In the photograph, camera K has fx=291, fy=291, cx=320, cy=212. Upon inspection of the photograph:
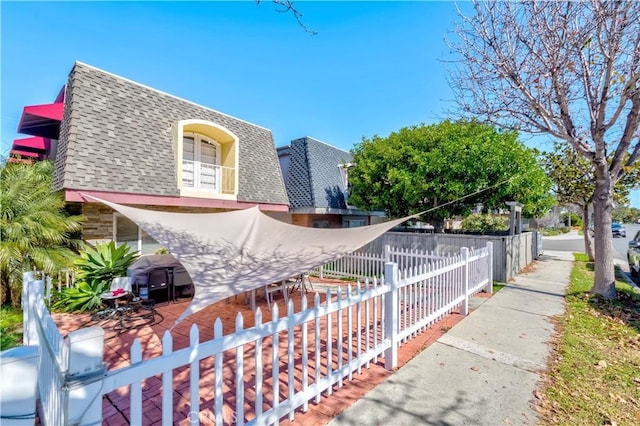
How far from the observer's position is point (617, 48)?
6605 millimetres

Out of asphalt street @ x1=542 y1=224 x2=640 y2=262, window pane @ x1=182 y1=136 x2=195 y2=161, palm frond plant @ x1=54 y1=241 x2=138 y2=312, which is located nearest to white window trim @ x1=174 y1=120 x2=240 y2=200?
window pane @ x1=182 y1=136 x2=195 y2=161

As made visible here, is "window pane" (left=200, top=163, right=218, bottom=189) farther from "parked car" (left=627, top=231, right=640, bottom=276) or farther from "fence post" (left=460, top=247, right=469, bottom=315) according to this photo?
"parked car" (left=627, top=231, right=640, bottom=276)

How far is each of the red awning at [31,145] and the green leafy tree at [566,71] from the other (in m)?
17.8

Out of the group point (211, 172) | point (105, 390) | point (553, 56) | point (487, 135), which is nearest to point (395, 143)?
point (487, 135)

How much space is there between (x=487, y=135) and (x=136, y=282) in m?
12.5

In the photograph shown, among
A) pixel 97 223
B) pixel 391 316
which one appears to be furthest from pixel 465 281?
pixel 97 223

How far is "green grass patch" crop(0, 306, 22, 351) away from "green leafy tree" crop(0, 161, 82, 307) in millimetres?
413

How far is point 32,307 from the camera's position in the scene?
3566mm

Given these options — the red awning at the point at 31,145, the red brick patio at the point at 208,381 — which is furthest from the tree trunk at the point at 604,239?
the red awning at the point at 31,145

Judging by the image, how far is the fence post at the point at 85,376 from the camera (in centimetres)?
160

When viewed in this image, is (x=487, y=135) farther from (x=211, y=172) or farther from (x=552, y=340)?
(x=211, y=172)

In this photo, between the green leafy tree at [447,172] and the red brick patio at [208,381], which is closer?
the red brick patio at [208,381]

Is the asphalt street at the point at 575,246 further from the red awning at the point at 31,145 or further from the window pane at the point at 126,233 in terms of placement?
the red awning at the point at 31,145

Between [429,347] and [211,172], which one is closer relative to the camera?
[429,347]
